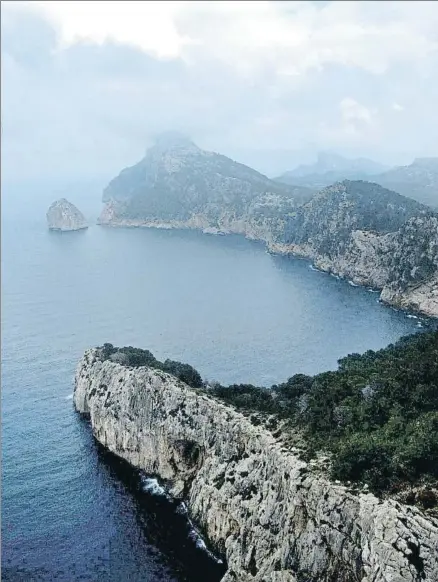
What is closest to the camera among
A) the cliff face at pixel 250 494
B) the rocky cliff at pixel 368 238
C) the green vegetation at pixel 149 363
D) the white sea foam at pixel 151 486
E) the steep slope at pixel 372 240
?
the cliff face at pixel 250 494

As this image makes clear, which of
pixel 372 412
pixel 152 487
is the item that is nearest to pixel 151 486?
pixel 152 487

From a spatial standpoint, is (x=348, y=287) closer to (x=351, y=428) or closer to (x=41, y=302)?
(x=41, y=302)

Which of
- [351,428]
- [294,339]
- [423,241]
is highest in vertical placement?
[423,241]

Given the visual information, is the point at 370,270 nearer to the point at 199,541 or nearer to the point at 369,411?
the point at 369,411

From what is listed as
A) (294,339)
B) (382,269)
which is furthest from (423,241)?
(294,339)

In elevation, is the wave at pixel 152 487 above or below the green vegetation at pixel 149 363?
below

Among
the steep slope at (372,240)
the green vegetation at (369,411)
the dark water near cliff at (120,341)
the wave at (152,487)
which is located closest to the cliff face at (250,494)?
the wave at (152,487)

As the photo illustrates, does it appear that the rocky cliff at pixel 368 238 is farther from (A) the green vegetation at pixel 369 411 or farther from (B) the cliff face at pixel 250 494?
(B) the cliff face at pixel 250 494
